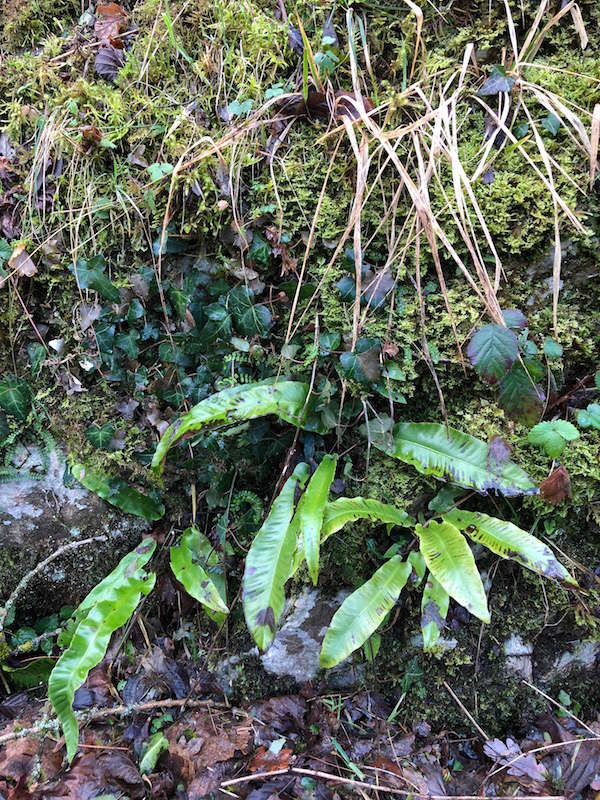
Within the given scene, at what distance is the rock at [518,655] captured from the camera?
1984 mm

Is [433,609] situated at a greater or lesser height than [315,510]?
lesser

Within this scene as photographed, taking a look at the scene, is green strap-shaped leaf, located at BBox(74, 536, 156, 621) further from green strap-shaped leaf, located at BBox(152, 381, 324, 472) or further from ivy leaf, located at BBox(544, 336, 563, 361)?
ivy leaf, located at BBox(544, 336, 563, 361)

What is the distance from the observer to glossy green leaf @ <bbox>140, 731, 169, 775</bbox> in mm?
1906

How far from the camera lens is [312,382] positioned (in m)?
1.94

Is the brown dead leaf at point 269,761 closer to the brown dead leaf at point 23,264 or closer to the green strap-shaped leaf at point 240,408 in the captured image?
the green strap-shaped leaf at point 240,408

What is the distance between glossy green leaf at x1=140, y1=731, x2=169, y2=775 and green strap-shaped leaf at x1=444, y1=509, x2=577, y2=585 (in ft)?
4.60

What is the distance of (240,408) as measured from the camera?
1.84m

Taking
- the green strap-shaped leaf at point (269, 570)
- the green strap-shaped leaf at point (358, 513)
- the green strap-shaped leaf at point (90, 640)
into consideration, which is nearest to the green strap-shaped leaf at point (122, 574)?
the green strap-shaped leaf at point (90, 640)

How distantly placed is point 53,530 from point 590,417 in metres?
2.32

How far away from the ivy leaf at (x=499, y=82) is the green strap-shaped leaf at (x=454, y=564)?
1576 mm

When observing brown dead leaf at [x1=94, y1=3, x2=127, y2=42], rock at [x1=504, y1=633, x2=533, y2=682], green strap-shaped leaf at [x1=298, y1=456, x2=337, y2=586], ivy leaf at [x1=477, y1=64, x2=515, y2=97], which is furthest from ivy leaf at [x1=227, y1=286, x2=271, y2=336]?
rock at [x1=504, y1=633, x2=533, y2=682]

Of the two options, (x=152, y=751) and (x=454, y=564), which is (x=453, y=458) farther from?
(x=152, y=751)

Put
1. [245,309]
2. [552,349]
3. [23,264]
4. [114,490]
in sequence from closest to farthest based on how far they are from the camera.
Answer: [552,349] → [245,309] → [23,264] → [114,490]

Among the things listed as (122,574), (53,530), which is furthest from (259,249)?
(53,530)
